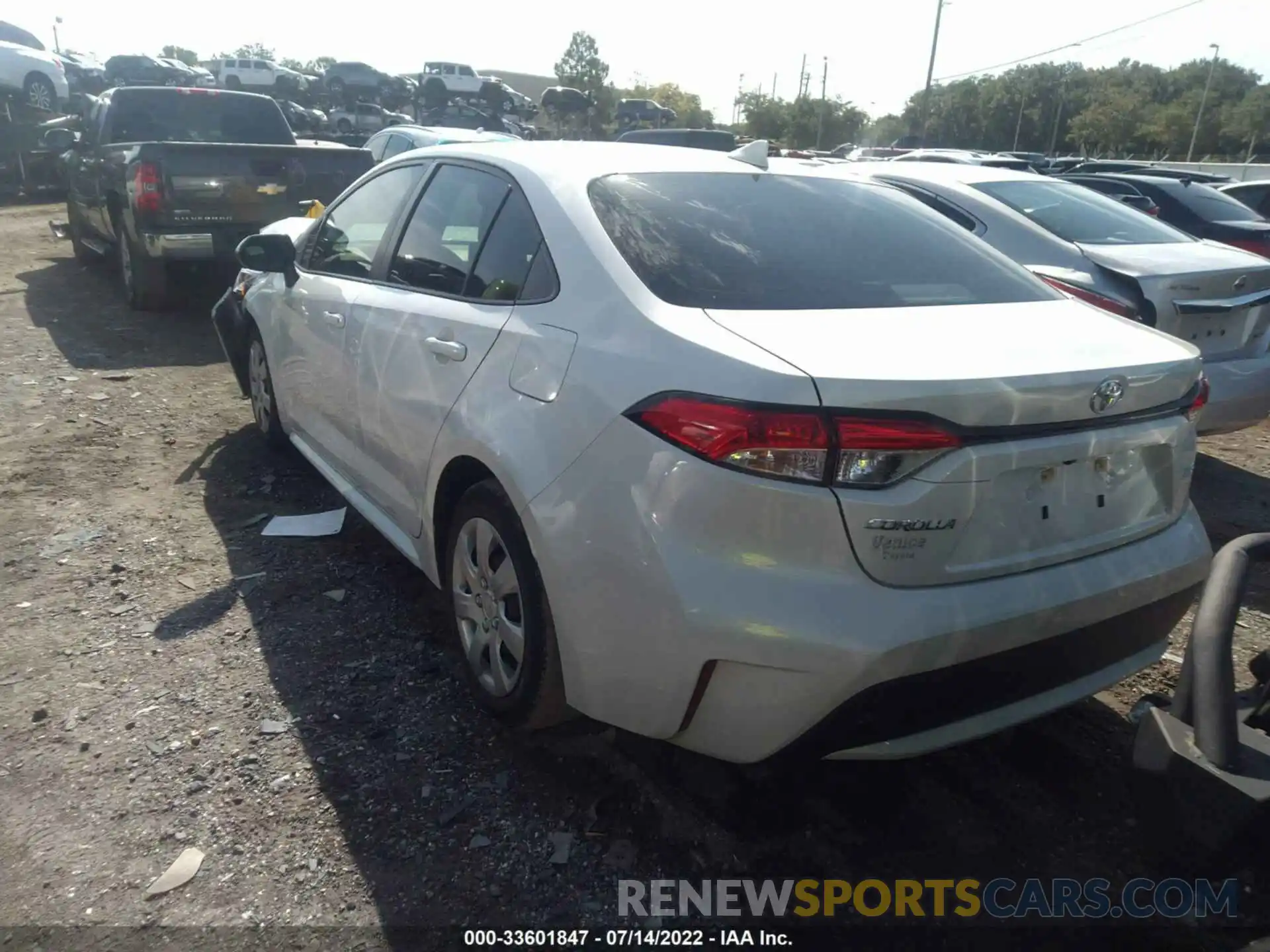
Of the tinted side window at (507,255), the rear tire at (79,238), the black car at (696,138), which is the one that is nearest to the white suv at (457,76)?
the black car at (696,138)

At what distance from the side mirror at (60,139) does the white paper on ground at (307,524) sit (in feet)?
24.1

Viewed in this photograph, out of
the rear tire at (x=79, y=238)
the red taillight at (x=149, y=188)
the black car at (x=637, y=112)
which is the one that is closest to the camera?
the red taillight at (x=149, y=188)

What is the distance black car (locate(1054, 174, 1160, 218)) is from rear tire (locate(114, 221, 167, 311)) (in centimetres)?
817

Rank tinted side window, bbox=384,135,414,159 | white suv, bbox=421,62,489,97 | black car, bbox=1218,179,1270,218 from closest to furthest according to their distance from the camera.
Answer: tinted side window, bbox=384,135,414,159, black car, bbox=1218,179,1270,218, white suv, bbox=421,62,489,97

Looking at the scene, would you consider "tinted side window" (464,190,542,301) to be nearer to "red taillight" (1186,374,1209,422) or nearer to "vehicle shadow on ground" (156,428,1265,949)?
"vehicle shadow on ground" (156,428,1265,949)

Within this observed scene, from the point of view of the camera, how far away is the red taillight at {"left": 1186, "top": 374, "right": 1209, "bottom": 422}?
2.55 meters

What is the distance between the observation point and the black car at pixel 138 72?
2973cm

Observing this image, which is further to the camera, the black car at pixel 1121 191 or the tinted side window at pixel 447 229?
the black car at pixel 1121 191

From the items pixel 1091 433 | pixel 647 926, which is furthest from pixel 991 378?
pixel 647 926

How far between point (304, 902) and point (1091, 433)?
2180mm

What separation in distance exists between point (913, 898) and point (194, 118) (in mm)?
10209

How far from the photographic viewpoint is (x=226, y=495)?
193 inches

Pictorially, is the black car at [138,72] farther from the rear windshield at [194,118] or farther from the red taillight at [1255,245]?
the red taillight at [1255,245]

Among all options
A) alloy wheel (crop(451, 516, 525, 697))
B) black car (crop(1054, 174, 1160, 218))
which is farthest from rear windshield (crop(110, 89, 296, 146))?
black car (crop(1054, 174, 1160, 218))
